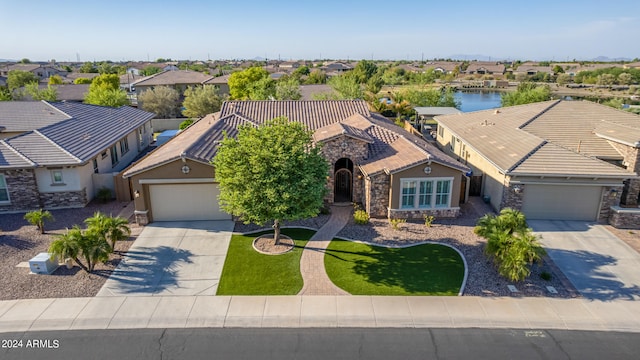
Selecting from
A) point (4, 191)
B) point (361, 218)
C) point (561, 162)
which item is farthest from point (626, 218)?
point (4, 191)

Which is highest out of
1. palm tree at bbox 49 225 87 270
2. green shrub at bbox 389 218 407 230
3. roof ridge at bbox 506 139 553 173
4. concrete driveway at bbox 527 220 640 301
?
roof ridge at bbox 506 139 553 173

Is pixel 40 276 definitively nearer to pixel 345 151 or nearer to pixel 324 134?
pixel 324 134

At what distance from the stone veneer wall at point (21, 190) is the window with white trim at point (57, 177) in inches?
33.2

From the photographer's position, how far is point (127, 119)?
1313 inches

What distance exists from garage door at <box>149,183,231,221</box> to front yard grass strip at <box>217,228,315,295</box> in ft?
9.74

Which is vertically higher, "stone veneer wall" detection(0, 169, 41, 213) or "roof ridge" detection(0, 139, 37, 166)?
"roof ridge" detection(0, 139, 37, 166)

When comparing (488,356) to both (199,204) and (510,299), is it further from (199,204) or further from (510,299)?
(199,204)

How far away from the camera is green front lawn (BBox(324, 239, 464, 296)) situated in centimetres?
1509

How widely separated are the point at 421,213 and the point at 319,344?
36.4ft

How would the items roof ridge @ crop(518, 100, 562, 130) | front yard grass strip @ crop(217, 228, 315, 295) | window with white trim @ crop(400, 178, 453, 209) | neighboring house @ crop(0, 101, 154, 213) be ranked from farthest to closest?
roof ridge @ crop(518, 100, 562, 130)
neighboring house @ crop(0, 101, 154, 213)
window with white trim @ crop(400, 178, 453, 209)
front yard grass strip @ crop(217, 228, 315, 295)

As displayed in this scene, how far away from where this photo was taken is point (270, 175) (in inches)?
632

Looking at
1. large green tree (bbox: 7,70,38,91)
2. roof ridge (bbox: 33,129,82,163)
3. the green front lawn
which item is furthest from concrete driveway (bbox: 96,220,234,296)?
large green tree (bbox: 7,70,38,91)

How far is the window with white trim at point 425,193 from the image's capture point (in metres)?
20.7

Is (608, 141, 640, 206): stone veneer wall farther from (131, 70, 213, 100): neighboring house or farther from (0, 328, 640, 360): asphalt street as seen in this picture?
(131, 70, 213, 100): neighboring house
